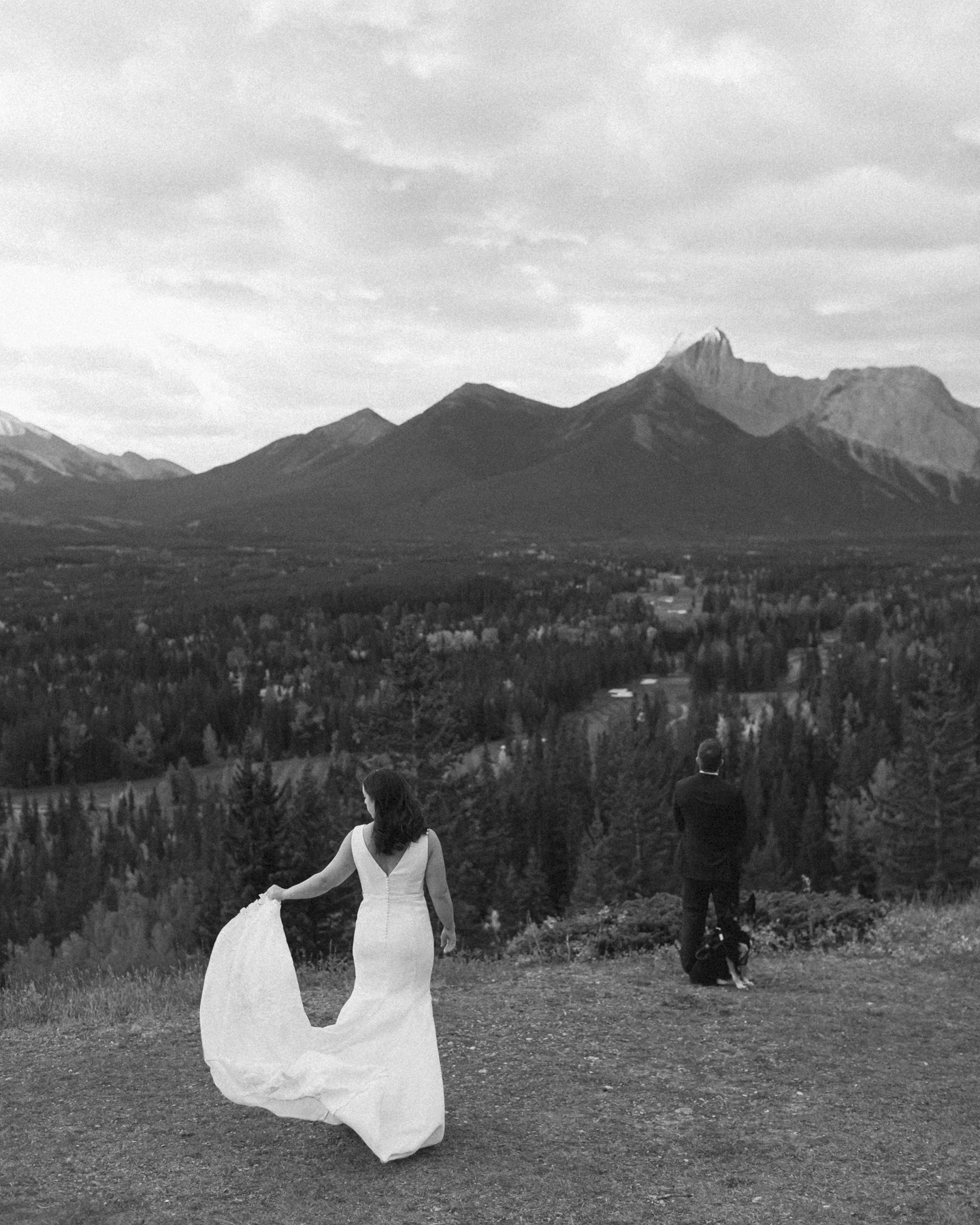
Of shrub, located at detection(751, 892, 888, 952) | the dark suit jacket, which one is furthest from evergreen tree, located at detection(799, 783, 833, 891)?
the dark suit jacket

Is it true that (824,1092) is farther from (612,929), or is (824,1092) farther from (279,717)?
(279,717)

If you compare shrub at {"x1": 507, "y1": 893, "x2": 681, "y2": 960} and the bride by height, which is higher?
the bride

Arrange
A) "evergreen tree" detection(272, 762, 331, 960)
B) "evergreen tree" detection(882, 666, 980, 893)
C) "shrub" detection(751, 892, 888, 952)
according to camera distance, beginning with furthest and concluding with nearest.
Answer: "evergreen tree" detection(882, 666, 980, 893) → "evergreen tree" detection(272, 762, 331, 960) → "shrub" detection(751, 892, 888, 952)

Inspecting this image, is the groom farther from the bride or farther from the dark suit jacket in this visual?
the bride

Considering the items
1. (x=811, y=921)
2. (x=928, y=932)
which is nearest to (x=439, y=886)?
(x=811, y=921)

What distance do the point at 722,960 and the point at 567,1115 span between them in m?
4.50

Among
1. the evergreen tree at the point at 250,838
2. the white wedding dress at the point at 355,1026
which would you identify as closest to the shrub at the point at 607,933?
the white wedding dress at the point at 355,1026

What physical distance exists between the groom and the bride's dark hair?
440cm

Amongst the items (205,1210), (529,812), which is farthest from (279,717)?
(205,1210)

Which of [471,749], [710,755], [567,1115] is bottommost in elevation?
[471,749]

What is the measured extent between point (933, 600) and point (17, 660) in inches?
5554

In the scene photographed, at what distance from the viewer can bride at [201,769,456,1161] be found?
29.6 ft

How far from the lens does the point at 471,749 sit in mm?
66250

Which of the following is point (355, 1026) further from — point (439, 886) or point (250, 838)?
point (250, 838)
